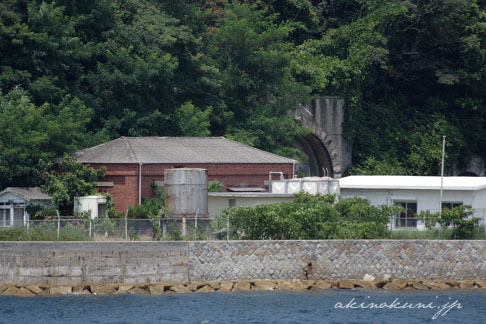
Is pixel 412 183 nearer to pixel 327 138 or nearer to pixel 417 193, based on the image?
pixel 417 193

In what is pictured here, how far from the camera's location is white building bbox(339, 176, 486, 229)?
44.1m

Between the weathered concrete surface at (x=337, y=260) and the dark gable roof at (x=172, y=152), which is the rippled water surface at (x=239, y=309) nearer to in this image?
the weathered concrete surface at (x=337, y=260)

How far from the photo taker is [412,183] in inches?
1794

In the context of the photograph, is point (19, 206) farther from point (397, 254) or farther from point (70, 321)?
point (397, 254)

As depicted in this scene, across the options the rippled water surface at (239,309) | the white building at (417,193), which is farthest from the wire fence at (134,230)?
the rippled water surface at (239,309)

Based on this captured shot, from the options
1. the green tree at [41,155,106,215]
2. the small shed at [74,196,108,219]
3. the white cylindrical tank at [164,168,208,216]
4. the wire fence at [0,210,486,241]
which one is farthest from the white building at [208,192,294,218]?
the green tree at [41,155,106,215]

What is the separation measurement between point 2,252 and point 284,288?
36.6ft

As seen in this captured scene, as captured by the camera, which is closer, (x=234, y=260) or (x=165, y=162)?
(x=234, y=260)

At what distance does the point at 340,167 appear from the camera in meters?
63.9

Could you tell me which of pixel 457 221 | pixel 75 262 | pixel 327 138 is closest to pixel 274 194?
pixel 457 221

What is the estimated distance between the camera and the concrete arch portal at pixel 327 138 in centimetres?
6328

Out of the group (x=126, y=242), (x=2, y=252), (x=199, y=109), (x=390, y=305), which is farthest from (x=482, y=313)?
(x=199, y=109)

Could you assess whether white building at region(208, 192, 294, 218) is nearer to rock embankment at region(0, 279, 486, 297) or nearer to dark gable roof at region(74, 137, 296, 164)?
dark gable roof at region(74, 137, 296, 164)

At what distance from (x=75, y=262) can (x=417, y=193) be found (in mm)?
16522
